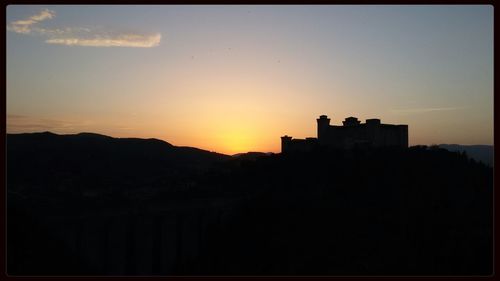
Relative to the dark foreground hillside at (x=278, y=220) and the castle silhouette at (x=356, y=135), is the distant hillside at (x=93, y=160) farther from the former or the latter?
the castle silhouette at (x=356, y=135)

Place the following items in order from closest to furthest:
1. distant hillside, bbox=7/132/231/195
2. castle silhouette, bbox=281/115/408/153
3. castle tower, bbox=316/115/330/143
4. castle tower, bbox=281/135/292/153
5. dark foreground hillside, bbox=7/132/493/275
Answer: dark foreground hillside, bbox=7/132/493/275 → castle silhouette, bbox=281/115/408/153 → castle tower, bbox=316/115/330/143 → castle tower, bbox=281/135/292/153 → distant hillside, bbox=7/132/231/195

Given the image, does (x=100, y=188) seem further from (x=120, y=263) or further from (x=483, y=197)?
(x=483, y=197)

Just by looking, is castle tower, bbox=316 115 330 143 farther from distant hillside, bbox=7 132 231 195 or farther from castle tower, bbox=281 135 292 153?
distant hillside, bbox=7 132 231 195

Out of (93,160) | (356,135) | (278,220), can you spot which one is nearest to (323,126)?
(356,135)

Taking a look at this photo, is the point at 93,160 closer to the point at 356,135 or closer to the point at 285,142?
the point at 285,142

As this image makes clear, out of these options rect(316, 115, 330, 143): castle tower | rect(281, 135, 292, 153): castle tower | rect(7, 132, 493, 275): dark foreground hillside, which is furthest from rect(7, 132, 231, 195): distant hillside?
rect(316, 115, 330, 143): castle tower

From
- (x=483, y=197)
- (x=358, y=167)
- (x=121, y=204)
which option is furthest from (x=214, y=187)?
(x=483, y=197)
